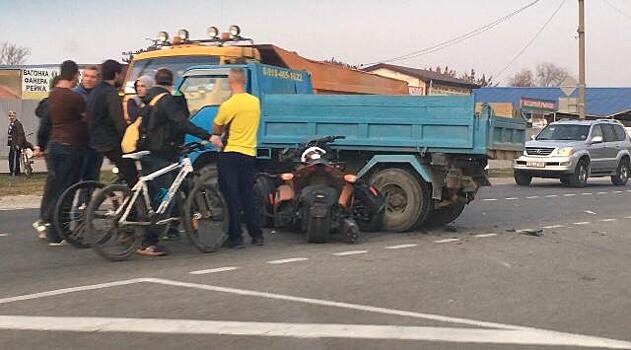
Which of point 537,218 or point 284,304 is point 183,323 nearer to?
point 284,304

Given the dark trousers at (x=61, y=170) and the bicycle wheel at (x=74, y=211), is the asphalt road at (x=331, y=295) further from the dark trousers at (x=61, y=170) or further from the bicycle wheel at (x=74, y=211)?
the dark trousers at (x=61, y=170)

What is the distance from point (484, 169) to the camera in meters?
9.98

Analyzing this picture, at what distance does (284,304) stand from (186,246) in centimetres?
288

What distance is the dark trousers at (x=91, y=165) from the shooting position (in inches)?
333

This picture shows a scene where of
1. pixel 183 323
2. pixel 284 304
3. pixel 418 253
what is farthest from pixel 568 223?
pixel 183 323

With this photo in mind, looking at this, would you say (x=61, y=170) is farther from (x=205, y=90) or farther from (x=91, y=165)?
(x=205, y=90)

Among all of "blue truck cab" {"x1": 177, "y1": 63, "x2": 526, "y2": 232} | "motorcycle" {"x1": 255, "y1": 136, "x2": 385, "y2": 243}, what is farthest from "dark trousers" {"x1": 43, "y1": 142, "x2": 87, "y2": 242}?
"motorcycle" {"x1": 255, "y1": 136, "x2": 385, "y2": 243}

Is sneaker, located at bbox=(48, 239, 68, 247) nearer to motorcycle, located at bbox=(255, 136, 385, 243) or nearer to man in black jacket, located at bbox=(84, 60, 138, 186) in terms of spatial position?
man in black jacket, located at bbox=(84, 60, 138, 186)

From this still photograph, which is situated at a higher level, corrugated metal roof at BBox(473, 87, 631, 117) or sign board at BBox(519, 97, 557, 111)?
corrugated metal roof at BBox(473, 87, 631, 117)

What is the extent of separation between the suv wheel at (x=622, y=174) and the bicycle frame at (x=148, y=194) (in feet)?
57.0

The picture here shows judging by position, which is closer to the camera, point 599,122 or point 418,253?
point 418,253

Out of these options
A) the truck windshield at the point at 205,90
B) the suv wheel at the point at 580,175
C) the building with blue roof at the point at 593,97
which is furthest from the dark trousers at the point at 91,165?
the building with blue roof at the point at 593,97

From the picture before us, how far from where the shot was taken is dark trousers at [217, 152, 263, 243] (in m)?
8.23

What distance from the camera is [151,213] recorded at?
7688 millimetres
